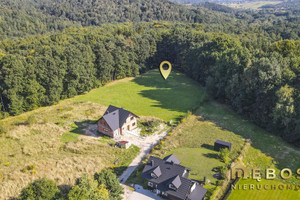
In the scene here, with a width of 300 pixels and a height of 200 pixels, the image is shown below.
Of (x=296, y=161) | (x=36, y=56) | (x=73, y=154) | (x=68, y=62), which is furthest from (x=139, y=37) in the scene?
(x=296, y=161)

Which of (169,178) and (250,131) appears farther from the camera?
(250,131)

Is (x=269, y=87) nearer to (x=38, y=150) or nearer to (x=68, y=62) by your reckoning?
(x=38, y=150)

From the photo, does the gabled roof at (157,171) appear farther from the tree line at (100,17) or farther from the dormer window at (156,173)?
the tree line at (100,17)

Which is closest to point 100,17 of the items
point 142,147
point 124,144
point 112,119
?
point 112,119

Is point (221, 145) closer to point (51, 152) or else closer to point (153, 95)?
point (51, 152)

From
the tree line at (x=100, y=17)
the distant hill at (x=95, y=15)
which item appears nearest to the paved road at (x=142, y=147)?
the tree line at (x=100, y=17)
